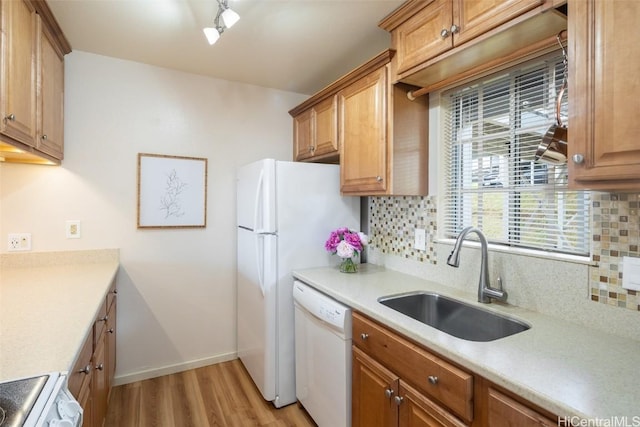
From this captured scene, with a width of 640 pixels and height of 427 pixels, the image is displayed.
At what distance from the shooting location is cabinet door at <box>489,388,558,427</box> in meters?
0.86

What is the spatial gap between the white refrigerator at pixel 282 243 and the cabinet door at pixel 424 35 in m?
0.88

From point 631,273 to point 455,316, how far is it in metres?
0.72

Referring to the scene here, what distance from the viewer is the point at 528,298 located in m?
1.47

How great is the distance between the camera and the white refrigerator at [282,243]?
7.04ft

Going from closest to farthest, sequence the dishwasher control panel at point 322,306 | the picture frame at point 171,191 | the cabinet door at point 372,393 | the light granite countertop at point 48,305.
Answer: the light granite countertop at point 48,305 < the cabinet door at point 372,393 < the dishwasher control panel at point 322,306 < the picture frame at point 171,191

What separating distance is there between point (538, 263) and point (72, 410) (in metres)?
1.74

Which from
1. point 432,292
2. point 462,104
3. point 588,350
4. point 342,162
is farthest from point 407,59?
point 588,350

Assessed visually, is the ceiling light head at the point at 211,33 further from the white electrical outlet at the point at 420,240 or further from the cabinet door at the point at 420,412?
the cabinet door at the point at 420,412

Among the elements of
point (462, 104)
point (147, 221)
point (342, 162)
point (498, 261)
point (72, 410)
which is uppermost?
point (462, 104)

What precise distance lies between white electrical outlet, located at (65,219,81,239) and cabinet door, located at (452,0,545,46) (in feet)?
8.46

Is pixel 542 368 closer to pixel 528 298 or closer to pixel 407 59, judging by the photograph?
pixel 528 298

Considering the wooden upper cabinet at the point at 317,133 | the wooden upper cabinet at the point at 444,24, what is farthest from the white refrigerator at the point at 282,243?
the wooden upper cabinet at the point at 444,24
